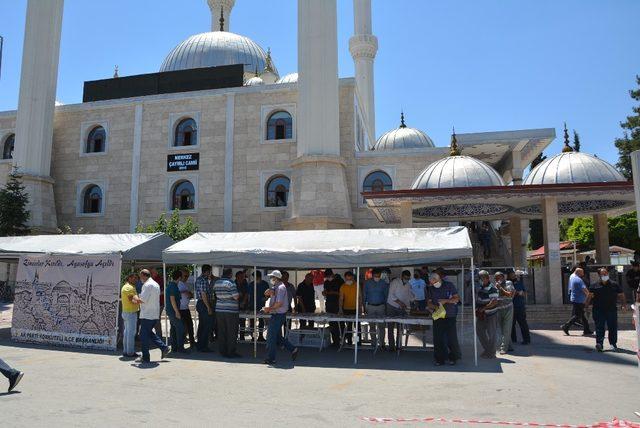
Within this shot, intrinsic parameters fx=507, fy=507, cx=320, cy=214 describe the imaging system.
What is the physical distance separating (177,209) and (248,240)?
15852mm

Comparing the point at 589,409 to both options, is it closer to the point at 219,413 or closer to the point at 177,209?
the point at 219,413

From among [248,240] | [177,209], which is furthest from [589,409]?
[177,209]

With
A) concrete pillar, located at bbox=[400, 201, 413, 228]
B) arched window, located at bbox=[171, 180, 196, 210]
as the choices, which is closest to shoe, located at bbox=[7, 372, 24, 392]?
concrete pillar, located at bbox=[400, 201, 413, 228]

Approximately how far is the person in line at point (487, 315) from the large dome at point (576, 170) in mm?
9626

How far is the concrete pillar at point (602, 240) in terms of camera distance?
63.2 ft

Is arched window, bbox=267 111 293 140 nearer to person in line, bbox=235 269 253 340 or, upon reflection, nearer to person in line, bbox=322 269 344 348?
person in line, bbox=235 269 253 340

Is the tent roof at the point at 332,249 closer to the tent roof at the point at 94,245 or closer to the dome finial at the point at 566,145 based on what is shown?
the tent roof at the point at 94,245

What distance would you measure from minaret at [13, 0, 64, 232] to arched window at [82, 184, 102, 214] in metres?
1.60

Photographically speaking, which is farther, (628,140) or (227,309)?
(628,140)

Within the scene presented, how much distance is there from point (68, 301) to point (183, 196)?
16.3 metres

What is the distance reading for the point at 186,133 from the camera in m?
27.8

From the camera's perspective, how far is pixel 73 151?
28.7 meters

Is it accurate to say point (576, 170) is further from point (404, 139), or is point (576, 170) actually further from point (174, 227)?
point (174, 227)

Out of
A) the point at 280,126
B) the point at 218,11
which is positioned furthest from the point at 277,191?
the point at 218,11
